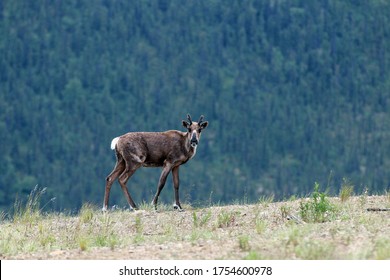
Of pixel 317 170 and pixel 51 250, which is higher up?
pixel 51 250

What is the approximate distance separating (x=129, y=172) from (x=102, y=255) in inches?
300

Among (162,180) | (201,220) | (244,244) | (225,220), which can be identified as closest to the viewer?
(244,244)

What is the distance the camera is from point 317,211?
17.1 m

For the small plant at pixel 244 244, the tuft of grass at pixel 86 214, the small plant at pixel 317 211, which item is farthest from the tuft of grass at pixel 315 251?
the tuft of grass at pixel 86 214

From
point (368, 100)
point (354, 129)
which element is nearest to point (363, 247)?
point (354, 129)

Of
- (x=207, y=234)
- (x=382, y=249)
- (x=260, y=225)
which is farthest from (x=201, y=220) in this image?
(x=382, y=249)

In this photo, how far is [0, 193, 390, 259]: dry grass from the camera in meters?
13.7

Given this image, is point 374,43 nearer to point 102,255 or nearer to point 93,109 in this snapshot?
point 93,109

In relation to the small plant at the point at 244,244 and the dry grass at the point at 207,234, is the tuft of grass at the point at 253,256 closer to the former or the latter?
the dry grass at the point at 207,234

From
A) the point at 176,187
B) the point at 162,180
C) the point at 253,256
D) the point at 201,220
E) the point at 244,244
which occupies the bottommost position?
the point at 176,187

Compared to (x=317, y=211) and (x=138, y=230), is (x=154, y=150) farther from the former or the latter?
(x=317, y=211)

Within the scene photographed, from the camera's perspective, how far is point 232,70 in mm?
141875

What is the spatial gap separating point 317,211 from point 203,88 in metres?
118

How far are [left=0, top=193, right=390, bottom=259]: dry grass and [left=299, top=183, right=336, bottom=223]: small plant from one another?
0.14 meters
